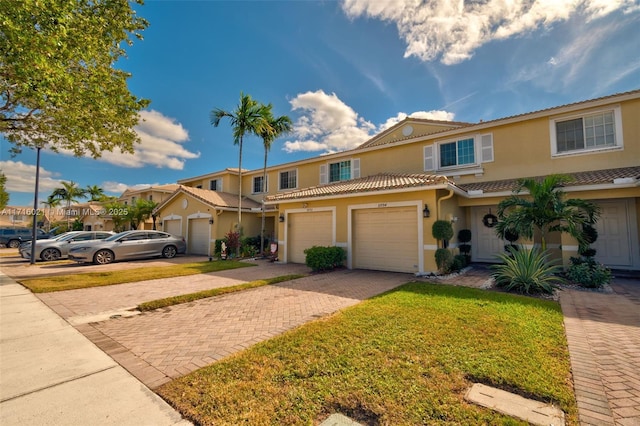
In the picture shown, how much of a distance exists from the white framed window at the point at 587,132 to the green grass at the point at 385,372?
9335mm

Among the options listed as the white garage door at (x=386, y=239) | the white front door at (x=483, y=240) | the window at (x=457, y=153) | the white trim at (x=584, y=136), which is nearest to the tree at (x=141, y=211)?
the white garage door at (x=386, y=239)

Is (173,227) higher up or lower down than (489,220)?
lower down

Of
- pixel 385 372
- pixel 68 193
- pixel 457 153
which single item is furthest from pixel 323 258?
pixel 68 193

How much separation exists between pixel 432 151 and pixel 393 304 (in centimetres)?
1032

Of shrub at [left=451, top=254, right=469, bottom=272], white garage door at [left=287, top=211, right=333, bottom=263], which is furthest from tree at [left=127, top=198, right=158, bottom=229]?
shrub at [left=451, top=254, right=469, bottom=272]

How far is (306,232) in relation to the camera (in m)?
13.4

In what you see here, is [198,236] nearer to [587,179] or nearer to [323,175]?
[323,175]

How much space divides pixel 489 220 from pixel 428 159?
4.16 meters

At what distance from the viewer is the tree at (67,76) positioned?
600cm

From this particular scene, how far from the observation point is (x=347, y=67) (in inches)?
556

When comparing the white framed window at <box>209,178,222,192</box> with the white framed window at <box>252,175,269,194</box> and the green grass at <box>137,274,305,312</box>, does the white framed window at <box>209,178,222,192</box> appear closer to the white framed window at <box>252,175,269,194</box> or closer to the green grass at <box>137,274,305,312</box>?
the white framed window at <box>252,175,269,194</box>

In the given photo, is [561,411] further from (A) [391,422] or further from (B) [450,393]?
(A) [391,422]

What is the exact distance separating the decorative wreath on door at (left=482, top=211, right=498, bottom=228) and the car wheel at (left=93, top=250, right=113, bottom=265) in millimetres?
18621

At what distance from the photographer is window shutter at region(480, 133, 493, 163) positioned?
1259 centimetres
